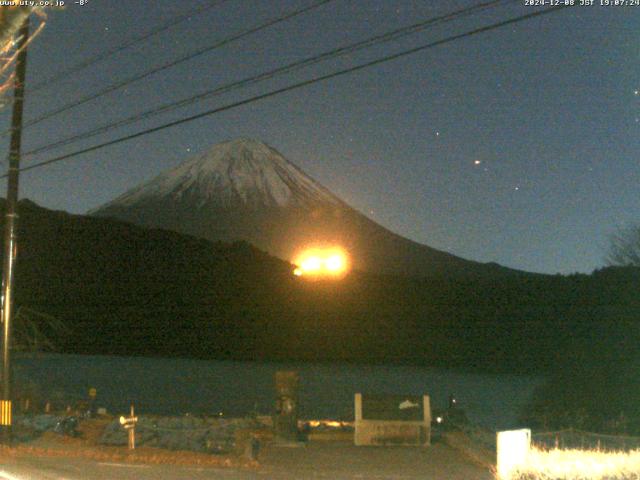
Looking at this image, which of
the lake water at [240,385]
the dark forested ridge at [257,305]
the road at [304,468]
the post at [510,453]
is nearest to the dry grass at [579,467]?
the post at [510,453]

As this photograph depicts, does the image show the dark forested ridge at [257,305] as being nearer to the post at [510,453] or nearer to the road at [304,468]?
the road at [304,468]

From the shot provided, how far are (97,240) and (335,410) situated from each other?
208ft

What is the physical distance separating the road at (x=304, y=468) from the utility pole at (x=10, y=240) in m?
2.06

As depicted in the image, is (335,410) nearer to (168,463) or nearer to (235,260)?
(168,463)

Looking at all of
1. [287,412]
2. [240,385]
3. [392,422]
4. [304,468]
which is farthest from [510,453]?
[240,385]

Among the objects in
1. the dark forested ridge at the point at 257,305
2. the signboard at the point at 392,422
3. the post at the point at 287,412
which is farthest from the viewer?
the dark forested ridge at the point at 257,305

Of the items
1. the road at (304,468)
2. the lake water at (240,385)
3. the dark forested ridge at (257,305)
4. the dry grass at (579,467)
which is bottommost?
the lake water at (240,385)

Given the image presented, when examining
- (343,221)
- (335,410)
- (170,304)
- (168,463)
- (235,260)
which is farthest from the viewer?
(343,221)

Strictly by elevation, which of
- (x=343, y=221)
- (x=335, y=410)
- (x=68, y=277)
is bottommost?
(x=335, y=410)

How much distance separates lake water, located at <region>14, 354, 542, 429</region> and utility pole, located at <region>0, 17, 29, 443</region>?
45.8ft

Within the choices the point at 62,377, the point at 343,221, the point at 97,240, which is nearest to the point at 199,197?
the point at 343,221

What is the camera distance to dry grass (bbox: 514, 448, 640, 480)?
36.3 ft

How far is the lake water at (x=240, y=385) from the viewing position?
3716cm

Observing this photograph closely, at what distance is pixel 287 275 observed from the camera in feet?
286
